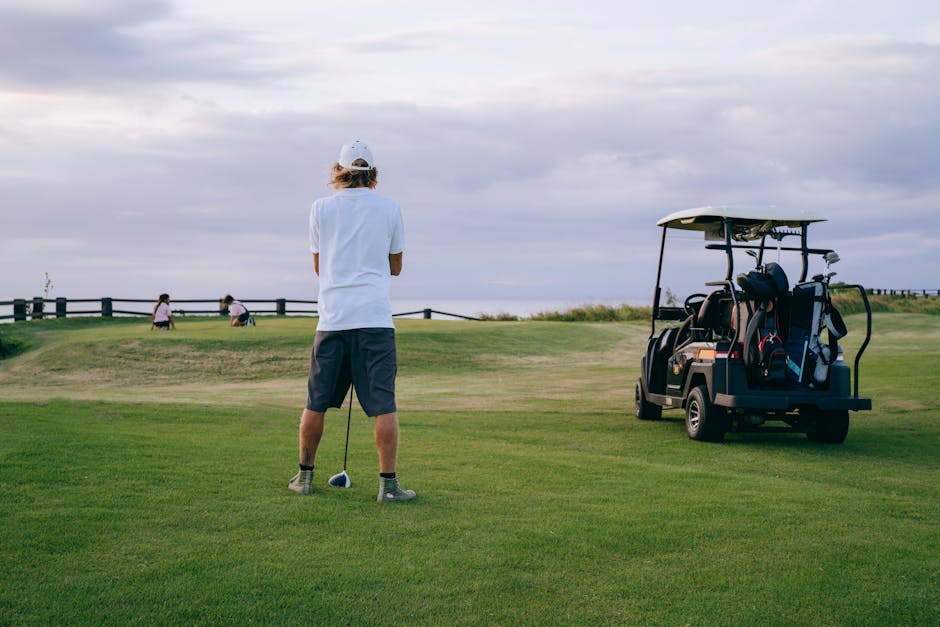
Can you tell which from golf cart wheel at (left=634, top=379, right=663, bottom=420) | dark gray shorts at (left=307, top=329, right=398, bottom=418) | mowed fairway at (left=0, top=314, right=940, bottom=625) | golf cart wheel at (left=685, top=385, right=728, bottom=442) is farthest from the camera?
golf cart wheel at (left=634, top=379, right=663, bottom=420)

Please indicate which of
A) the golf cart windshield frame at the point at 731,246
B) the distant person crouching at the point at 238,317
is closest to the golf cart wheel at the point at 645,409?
the golf cart windshield frame at the point at 731,246

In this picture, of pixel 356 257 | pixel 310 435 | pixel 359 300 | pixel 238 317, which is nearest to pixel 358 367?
pixel 359 300

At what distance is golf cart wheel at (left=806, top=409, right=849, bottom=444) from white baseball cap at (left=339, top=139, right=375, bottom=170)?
686cm

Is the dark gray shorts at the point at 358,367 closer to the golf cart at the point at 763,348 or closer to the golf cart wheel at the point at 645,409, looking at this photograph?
the golf cart at the point at 763,348

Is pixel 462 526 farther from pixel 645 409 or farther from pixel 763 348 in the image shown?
pixel 645 409

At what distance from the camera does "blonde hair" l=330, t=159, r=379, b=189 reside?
6.02 metres

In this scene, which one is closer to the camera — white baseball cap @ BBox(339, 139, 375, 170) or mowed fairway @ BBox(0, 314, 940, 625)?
mowed fairway @ BBox(0, 314, 940, 625)

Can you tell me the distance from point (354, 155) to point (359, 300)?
0.93 m

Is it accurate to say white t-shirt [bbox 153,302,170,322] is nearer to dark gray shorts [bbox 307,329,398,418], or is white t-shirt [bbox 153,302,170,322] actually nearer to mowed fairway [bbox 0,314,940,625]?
mowed fairway [bbox 0,314,940,625]

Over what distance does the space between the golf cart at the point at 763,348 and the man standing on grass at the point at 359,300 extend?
5.18m

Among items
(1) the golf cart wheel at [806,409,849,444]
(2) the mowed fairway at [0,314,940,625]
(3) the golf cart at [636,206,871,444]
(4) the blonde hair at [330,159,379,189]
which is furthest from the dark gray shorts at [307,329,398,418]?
(1) the golf cart wheel at [806,409,849,444]

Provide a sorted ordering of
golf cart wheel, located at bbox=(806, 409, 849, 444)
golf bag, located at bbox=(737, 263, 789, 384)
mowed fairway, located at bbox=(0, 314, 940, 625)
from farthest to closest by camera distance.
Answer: golf cart wheel, located at bbox=(806, 409, 849, 444), golf bag, located at bbox=(737, 263, 789, 384), mowed fairway, located at bbox=(0, 314, 940, 625)

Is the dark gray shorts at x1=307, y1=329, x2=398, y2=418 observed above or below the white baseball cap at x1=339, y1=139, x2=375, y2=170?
below

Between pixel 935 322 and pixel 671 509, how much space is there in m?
42.0
